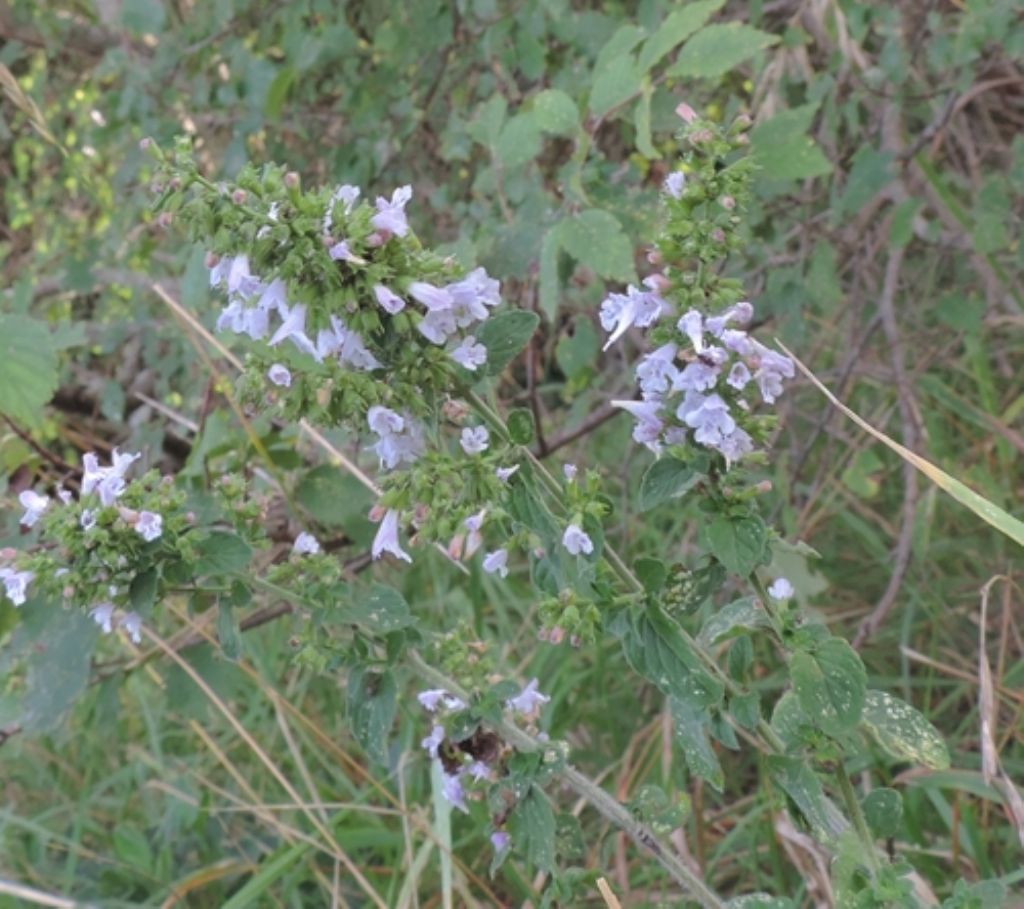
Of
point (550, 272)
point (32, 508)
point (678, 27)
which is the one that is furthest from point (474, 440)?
point (678, 27)

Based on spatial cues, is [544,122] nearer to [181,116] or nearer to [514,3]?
[514,3]

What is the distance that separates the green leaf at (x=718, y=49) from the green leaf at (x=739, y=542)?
0.84 metres

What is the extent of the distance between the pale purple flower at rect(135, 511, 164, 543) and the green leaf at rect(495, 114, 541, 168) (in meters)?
0.84

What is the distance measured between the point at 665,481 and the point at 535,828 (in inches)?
15.7

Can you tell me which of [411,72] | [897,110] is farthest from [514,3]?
[897,110]

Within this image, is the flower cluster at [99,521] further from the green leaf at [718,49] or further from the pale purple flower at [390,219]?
the green leaf at [718,49]

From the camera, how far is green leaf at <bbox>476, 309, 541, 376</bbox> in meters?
0.99

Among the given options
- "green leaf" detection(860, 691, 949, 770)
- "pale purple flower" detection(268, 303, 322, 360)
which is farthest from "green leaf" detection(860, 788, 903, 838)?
"pale purple flower" detection(268, 303, 322, 360)

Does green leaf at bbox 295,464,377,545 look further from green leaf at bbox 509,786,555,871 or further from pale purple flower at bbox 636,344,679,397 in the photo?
pale purple flower at bbox 636,344,679,397

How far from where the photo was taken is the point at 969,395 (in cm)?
265

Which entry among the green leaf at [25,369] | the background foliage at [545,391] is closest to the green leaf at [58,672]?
the background foliage at [545,391]

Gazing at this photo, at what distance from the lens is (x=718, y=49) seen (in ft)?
5.31

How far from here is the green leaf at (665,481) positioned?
3.18 feet

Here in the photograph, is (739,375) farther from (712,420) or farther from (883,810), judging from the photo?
(883,810)
